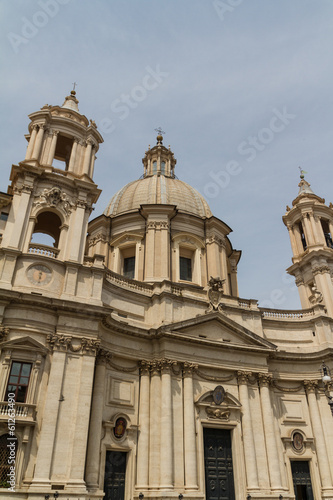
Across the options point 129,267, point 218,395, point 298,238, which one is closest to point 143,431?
point 218,395

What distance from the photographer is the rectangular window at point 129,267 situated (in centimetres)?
3111

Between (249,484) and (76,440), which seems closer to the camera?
(76,440)

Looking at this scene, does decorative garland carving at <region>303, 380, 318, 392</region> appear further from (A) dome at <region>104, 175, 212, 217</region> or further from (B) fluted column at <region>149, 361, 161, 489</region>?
(A) dome at <region>104, 175, 212, 217</region>

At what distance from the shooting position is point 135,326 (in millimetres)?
23109

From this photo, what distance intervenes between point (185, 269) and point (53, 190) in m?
12.5

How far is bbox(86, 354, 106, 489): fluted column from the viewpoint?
18531 mm

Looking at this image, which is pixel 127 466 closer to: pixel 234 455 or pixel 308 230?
pixel 234 455

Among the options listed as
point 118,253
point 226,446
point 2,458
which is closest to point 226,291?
point 118,253

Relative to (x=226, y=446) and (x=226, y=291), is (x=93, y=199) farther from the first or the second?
(x=226, y=446)

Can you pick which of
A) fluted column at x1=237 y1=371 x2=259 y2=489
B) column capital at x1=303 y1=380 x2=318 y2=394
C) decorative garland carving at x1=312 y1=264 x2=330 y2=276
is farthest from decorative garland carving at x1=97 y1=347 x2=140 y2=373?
decorative garland carving at x1=312 y1=264 x2=330 y2=276

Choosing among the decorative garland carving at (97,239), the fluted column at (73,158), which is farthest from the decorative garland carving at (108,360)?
the decorative garland carving at (97,239)

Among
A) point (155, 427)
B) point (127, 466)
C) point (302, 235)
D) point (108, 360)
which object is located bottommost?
point (127, 466)

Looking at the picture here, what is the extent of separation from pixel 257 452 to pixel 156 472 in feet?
20.5

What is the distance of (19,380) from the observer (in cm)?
1812
